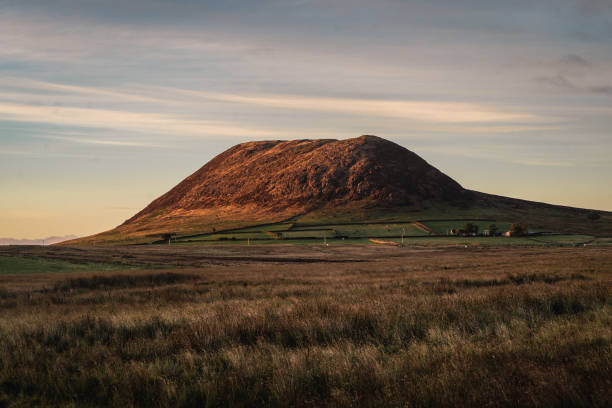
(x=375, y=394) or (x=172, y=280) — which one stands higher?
(x=375, y=394)

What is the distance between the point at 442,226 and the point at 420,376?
164731mm

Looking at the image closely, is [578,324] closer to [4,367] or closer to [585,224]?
[4,367]

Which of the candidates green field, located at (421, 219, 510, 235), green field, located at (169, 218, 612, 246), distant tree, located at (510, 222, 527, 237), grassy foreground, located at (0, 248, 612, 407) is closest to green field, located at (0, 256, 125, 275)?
grassy foreground, located at (0, 248, 612, 407)

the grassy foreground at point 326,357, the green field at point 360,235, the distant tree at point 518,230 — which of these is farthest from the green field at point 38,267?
the distant tree at point 518,230

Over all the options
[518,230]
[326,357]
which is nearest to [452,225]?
[518,230]

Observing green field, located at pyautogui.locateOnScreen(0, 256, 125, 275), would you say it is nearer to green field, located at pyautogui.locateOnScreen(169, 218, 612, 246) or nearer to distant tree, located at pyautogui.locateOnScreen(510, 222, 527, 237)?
green field, located at pyautogui.locateOnScreen(169, 218, 612, 246)

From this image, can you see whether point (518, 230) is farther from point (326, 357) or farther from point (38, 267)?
point (326, 357)

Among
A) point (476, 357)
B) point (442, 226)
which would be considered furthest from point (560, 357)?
point (442, 226)

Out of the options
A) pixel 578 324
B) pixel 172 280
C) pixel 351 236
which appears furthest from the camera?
pixel 351 236

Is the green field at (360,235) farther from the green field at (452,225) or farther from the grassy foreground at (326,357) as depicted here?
the grassy foreground at (326,357)

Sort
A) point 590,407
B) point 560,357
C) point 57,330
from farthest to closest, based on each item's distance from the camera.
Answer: point 57,330, point 560,357, point 590,407

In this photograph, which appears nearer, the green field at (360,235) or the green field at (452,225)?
the green field at (360,235)

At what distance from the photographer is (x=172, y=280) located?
1399 inches

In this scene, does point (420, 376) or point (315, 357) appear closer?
point (420, 376)
